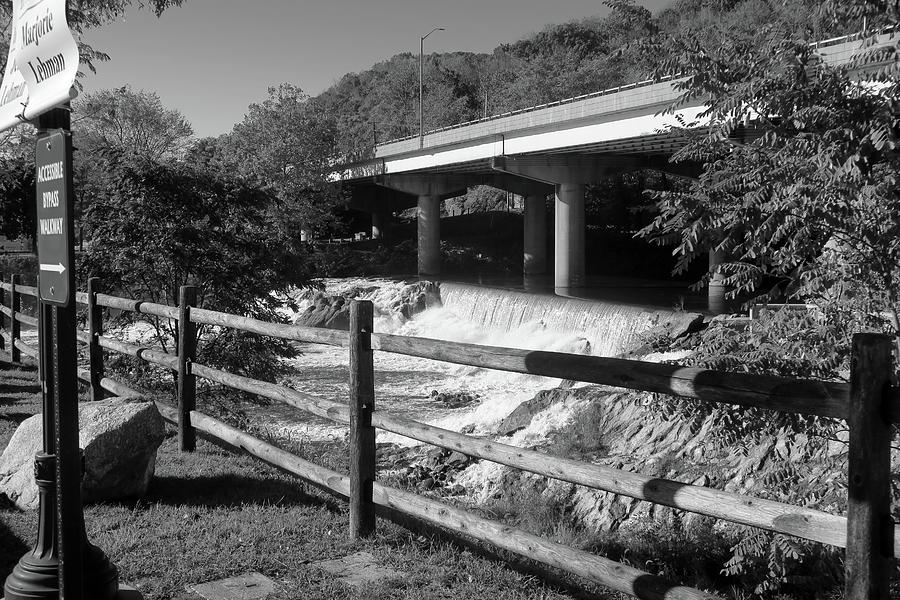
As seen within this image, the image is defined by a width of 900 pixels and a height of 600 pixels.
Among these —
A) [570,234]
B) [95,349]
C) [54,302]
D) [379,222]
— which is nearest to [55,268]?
[54,302]

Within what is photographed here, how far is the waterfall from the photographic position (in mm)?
23484

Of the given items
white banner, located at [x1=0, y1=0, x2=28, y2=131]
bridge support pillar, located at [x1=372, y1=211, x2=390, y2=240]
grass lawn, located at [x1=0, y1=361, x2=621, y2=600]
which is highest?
bridge support pillar, located at [x1=372, y1=211, x2=390, y2=240]

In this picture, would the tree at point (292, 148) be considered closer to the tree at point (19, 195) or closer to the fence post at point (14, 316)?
the tree at point (19, 195)

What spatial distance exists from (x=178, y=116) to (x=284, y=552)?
221 ft

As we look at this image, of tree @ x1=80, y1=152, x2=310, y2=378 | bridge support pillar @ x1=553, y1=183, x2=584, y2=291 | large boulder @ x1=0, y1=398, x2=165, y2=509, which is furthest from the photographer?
bridge support pillar @ x1=553, y1=183, x2=584, y2=291

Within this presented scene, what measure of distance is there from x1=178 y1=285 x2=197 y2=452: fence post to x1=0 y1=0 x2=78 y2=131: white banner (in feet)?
13.5

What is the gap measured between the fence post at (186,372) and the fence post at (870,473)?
591 cm

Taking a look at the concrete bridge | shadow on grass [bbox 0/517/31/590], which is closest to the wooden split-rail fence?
shadow on grass [bbox 0/517/31/590]

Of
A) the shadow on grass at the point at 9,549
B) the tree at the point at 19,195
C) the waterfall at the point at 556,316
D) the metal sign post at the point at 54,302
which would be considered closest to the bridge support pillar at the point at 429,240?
the waterfall at the point at 556,316

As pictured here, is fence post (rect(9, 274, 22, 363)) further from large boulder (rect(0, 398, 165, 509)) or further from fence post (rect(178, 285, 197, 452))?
large boulder (rect(0, 398, 165, 509))

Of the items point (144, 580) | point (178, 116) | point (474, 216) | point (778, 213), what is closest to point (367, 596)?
point (144, 580)

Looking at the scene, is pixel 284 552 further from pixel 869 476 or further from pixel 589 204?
pixel 589 204

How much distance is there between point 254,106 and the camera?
48.1m

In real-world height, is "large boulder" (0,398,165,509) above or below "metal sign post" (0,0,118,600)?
below
